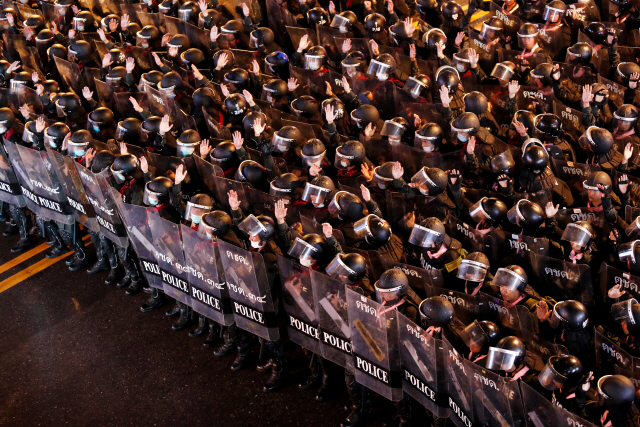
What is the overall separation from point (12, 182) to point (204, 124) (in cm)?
362

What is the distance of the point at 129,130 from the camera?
12.1 meters

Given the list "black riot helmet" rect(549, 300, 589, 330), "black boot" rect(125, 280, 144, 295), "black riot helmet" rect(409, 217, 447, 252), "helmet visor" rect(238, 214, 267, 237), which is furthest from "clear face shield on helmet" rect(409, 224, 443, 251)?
"black boot" rect(125, 280, 144, 295)

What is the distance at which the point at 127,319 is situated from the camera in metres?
11.7

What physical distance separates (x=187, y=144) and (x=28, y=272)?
4.20 m

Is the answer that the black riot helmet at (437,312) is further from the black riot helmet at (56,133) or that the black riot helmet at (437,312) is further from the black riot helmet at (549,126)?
the black riot helmet at (56,133)

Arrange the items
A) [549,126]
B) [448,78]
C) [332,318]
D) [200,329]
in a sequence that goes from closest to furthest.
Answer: [332,318]
[549,126]
[200,329]
[448,78]

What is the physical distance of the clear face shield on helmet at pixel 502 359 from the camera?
7270 millimetres

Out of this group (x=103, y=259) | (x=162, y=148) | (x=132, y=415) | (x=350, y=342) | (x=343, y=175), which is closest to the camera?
(x=350, y=342)

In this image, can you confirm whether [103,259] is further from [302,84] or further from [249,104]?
[302,84]

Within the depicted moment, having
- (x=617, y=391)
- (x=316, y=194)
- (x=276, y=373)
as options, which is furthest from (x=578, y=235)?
(x=276, y=373)

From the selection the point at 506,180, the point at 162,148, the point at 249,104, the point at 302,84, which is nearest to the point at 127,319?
the point at 162,148

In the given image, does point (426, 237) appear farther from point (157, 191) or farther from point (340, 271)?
point (157, 191)

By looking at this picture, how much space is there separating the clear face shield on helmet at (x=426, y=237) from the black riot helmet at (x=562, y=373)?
2.21m

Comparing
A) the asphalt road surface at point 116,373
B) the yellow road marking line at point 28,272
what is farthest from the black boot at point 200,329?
the yellow road marking line at point 28,272
